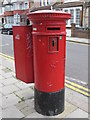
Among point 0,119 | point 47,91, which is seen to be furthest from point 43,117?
point 0,119

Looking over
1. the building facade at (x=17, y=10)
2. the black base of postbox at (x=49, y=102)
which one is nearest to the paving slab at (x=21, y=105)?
the black base of postbox at (x=49, y=102)

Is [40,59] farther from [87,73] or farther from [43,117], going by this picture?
[87,73]

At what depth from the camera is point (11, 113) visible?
9.32ft

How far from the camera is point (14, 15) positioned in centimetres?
3644

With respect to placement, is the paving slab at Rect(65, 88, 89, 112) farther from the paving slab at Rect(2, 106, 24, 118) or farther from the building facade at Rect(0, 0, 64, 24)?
the building facade at Rect(0, 0, 64, 24)

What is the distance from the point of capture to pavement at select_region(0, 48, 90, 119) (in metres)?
2.79

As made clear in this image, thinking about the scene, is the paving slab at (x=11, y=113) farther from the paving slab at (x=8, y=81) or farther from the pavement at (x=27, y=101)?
the paving slab at (x=8, y=81)

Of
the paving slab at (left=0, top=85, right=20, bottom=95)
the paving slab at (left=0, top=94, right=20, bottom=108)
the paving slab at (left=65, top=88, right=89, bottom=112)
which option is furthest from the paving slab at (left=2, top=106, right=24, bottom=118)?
the paving slab at (left=65, top=88, right=89, bottom=112)

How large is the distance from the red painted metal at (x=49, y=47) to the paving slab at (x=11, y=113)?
0.60 metres

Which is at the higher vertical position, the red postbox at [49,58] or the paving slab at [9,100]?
the red postbox at [49,58]

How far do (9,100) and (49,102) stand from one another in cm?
105

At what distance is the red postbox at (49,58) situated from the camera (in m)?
2.39

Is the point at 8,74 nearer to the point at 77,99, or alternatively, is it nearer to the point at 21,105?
the point at 21,105

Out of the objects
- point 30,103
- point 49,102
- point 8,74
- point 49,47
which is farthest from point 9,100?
point 8,74
